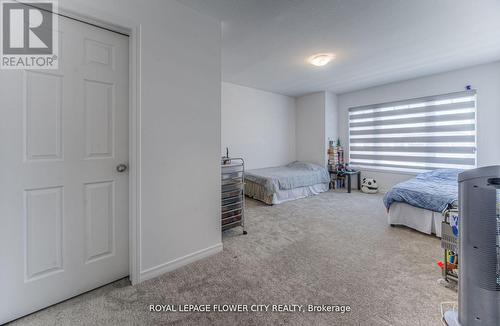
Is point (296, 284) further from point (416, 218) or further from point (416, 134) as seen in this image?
point (416, 134)

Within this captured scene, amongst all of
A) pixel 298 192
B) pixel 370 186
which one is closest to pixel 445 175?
pixel 370 186

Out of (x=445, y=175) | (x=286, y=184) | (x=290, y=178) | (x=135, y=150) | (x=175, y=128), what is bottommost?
(x=286, y=184)

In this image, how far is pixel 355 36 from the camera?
2.55 meters

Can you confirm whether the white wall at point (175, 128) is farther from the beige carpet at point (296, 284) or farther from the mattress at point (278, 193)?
the mattress at point (278, 193)

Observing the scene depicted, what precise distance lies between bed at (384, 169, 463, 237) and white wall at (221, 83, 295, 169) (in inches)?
117

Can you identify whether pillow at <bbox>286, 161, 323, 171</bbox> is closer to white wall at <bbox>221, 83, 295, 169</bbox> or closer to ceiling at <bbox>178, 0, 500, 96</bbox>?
white wall at <bbox>221, 83, 295, 169</bbox>

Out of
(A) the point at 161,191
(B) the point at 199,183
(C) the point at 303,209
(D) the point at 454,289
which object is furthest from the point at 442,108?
(A) the point at 161,191

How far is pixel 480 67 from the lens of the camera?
11.6 feet

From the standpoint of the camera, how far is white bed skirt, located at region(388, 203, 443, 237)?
2.53 metres

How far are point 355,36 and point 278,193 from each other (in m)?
2.74

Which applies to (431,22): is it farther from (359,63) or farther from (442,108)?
(442,108)

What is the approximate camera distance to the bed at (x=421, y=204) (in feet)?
8.18

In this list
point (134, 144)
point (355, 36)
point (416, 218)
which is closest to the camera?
point (134, 144)

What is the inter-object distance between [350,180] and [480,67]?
296 cm
